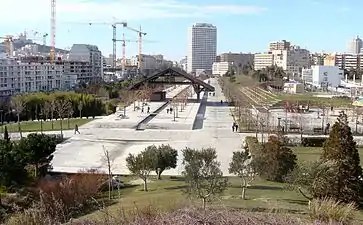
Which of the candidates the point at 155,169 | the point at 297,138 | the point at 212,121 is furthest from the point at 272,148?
the point at 212,121

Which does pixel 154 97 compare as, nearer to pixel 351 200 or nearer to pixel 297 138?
pixel 297 138

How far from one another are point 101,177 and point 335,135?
7778 millimetres

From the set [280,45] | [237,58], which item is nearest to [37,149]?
[280,45]

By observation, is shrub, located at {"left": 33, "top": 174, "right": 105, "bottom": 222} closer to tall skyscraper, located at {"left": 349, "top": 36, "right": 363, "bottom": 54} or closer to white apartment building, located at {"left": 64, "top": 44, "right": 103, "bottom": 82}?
white apartment building, located at {"left": 64, "top": 44, "right": 103, "bottom": 82}

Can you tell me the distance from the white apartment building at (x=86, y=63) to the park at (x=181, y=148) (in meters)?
45.2

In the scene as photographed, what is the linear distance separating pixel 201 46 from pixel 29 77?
128165mm

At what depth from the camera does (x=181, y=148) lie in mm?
25719

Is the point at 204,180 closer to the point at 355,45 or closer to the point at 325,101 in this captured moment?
the point at 325,101

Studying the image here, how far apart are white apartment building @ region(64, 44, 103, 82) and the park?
45170 mm

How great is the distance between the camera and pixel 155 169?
17.5 metres

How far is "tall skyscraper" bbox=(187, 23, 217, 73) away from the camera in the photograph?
19162 centimetres

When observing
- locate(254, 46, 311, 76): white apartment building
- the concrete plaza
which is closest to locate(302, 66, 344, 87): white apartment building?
locate(254, 46, 311, 76): white apartment building

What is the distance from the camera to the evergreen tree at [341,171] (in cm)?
1260

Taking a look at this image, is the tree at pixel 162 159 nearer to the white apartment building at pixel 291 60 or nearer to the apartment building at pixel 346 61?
the apartment building at pixel 346 61
